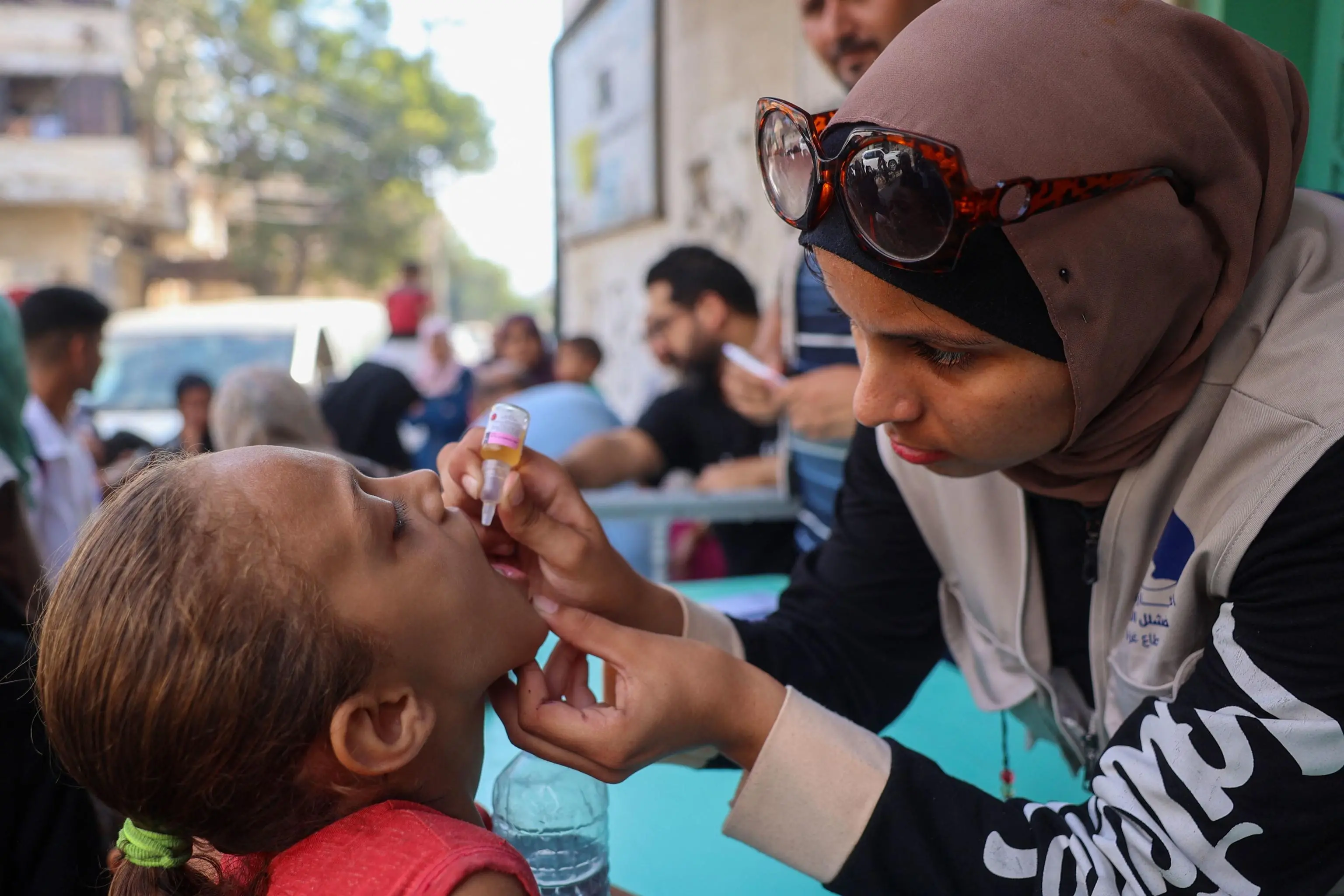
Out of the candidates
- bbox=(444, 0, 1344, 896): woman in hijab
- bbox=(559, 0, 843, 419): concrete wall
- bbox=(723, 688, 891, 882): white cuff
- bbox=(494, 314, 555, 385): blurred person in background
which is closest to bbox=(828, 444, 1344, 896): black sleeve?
bbox=(444, 0, 1344, 896): woman in hijab

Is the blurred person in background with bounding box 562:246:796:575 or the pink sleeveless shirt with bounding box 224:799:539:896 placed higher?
the blurred person in background with bounding box 562:246:796:575

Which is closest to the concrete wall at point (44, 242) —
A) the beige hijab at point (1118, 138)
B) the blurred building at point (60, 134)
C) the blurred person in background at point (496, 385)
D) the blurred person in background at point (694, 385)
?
the blurred building at point (60, 134)

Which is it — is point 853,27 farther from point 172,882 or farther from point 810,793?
point 172,882

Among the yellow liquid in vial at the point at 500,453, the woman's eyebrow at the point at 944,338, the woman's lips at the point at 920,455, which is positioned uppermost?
the woman's eyebrow at the point at 944,338

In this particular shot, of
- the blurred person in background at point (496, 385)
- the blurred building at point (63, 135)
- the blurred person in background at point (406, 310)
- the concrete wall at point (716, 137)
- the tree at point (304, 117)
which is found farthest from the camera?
the tree at point (304, 117)

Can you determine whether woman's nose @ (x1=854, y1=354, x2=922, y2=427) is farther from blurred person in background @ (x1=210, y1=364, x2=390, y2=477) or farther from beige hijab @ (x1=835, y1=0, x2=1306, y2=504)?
blurred person in background @ (x1=210, y1=364, x2=390, y2=477)

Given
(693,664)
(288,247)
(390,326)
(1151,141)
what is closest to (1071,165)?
(1151,141)

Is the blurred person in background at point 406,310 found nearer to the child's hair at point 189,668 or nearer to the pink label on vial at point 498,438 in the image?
the pink label on vial at point 498,438

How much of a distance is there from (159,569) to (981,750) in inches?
60.3

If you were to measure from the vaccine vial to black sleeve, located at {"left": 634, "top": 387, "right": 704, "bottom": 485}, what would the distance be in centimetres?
271

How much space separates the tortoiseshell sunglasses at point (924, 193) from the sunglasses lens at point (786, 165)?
0.03 meters

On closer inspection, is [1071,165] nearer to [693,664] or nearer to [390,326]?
[693,664]

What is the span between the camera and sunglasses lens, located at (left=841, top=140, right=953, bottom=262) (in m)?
1.05

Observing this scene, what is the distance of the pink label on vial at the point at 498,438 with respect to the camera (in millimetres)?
1406
